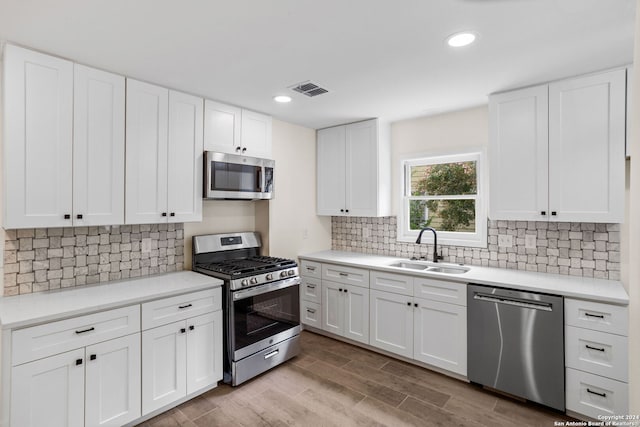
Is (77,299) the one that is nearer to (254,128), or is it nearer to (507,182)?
(254,128)

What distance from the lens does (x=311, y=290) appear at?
383 centimetres

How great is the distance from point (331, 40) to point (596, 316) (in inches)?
98.1

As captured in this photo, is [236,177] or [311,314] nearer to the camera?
[236,177]

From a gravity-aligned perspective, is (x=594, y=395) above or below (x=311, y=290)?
below

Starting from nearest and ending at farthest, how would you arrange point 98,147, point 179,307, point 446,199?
point 98,147
point 179,307
point 446,199

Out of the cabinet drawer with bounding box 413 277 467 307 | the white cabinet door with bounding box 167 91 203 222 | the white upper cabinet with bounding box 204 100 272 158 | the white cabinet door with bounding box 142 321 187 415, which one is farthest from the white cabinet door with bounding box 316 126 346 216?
the white cabinet door with bounding box 142 321 187 415

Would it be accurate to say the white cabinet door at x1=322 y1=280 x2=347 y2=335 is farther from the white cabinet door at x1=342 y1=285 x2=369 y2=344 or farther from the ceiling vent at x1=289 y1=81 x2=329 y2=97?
the ceiling vent at x1=289 y1=81 x2=329 y2=97

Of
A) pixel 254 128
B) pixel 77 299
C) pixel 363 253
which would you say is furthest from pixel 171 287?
pixel 363 253

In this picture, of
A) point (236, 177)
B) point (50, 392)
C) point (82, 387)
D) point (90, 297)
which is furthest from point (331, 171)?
point (50, 392)

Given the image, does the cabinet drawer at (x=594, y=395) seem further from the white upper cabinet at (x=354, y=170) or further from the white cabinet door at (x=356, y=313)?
the white upper cabinet at (x=354, y=170)

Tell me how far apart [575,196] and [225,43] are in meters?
2.70

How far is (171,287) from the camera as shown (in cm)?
250

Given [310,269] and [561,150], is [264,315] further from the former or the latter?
[561,150]

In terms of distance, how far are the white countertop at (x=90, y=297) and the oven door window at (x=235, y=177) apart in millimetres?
849
